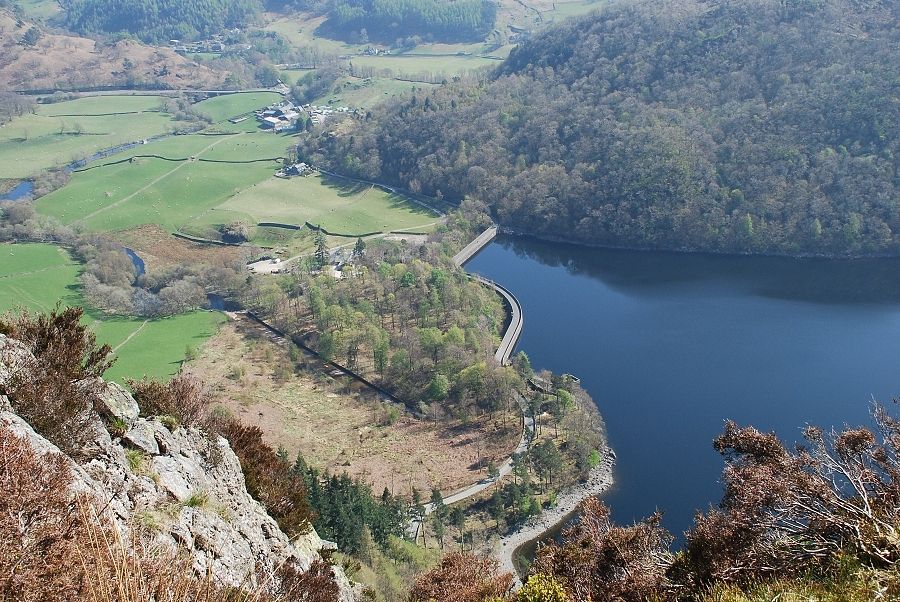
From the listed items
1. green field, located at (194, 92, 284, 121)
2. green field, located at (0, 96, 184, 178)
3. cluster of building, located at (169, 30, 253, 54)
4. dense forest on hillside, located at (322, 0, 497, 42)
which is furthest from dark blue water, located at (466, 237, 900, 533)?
cluster of building, located at (169, 30, 253, 54)

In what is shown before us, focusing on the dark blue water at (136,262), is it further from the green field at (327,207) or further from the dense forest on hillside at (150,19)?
the dense forest on hillside at (150,19)

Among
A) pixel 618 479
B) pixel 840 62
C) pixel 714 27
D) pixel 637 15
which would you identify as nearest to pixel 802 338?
pixel 618 479

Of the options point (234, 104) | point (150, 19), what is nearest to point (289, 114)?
point (234, 104)

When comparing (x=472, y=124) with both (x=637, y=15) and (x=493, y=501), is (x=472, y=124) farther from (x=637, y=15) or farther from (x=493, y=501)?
(x=493, y=501)

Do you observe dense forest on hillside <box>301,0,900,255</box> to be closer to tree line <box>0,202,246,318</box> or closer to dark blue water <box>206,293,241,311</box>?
dark blue water <box>206,293,241,311</box>

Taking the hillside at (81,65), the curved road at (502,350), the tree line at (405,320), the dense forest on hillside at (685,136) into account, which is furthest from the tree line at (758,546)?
the hillside at (81,65)

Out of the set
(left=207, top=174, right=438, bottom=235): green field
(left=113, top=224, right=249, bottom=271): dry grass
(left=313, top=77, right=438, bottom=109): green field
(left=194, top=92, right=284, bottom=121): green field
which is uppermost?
(left=313, top=77, right=438, bottom=109): green field
